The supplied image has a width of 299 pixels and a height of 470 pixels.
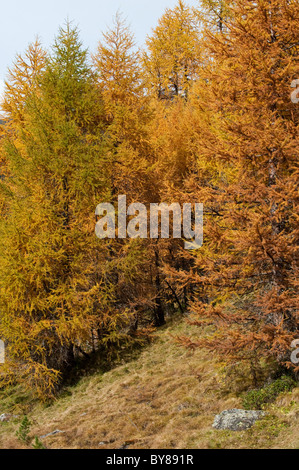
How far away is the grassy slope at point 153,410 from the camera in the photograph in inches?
266

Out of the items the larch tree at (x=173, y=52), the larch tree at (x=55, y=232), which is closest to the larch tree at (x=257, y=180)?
the larch tree at (x=55, y=232)

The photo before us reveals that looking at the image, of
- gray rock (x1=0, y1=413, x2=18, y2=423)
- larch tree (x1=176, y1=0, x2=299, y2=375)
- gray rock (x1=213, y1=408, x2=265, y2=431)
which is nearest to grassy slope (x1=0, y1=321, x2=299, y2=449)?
gray rock (x1=213, y1=408, x2=265, y2=431)

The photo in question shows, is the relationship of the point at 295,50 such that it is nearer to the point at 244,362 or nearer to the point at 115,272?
the point at 244,362

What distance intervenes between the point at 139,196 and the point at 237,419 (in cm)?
825

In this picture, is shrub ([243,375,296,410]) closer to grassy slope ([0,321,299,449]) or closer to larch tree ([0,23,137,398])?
grassy slope ([0,321,299,449])

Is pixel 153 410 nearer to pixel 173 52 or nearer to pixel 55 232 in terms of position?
pixel 55 232

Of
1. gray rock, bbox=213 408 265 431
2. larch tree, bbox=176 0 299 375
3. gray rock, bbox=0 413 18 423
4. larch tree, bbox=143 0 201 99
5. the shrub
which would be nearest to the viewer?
gray rock, bbox=213 408 265 431

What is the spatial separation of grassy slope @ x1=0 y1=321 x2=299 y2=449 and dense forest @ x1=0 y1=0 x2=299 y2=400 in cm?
77

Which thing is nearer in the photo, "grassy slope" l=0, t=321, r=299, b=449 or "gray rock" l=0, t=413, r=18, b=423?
"grassy slope" l=0, t=321, r=299, b=449

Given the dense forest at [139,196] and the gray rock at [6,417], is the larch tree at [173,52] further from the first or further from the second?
the gray rock at [6,417]

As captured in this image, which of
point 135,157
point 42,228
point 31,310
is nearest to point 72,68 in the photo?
point 135,157

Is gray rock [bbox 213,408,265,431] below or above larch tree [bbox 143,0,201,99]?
below

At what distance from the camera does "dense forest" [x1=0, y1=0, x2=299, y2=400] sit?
790cm

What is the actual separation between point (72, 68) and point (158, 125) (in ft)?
23.5
